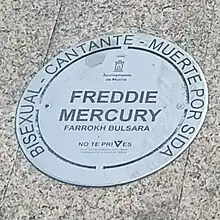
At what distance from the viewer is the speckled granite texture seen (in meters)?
1.89

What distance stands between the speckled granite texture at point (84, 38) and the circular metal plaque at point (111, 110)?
30 mm

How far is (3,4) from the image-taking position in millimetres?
2488

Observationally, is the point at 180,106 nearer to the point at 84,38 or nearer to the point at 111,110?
the point at 111,110

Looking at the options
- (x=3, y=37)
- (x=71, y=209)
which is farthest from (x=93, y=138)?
(x=3, y=37)

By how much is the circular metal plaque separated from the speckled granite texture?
0.03 meters

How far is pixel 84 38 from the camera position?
2.32 metres

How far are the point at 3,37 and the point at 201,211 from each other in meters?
0.91

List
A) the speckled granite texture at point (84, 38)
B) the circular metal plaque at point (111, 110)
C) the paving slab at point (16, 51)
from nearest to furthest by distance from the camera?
the speckled granite texture at point (84, 38), the circular metal plaque at point (111, 110), the paving slab at point (16, 51)

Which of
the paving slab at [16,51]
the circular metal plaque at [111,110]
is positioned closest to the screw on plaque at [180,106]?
the circular metal plaque at [111,110]

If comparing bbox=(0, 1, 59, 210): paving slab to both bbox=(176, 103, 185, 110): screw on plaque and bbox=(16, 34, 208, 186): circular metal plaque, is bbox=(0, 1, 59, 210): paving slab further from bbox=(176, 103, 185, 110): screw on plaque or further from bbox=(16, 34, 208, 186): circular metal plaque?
bbox=(176, 103, 185, 110): screw on plaque

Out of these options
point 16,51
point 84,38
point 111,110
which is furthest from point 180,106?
point 16,51

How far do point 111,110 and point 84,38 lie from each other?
32 centimetres

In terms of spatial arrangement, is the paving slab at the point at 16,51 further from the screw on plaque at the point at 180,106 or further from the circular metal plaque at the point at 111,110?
the screw on plaque at the point at 180,106

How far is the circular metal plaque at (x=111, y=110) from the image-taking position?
2.00 metres
